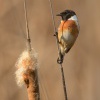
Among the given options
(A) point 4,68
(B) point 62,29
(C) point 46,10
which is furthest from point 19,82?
(C) point 46,10

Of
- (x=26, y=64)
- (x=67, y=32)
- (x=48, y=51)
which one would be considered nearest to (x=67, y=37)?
(x=67, y=32)

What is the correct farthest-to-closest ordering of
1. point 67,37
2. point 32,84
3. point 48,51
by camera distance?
point 48,51, point 67,37, point 32,84

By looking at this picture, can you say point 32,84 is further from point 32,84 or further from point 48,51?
point 48,51

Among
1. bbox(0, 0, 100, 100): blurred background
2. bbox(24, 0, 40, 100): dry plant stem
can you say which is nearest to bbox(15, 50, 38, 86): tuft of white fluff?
bbox(24, 0, 40, 100): dry plant stem

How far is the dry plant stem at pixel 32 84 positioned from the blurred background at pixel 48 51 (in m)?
1.39

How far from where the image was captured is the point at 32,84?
1377mm

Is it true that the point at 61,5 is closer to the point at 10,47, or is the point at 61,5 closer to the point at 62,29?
the point at 10,47

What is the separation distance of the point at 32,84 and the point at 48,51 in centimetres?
170

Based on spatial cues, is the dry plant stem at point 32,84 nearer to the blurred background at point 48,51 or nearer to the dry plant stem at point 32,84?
the dry plant stem at point 32,84

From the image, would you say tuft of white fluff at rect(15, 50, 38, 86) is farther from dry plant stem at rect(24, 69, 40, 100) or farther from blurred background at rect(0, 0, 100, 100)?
blurred background at rect(0, 0, 100, 100)

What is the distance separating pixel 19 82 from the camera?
1423 millimetres

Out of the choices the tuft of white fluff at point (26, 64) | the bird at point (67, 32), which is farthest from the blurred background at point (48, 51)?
the tuft of white fluff at point (26, 64)

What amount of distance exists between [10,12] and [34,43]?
1.04 feet

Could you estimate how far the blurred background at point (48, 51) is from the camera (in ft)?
9.55
